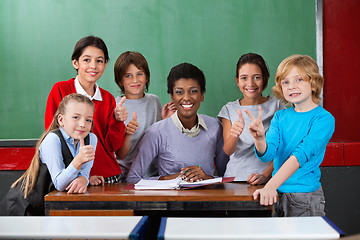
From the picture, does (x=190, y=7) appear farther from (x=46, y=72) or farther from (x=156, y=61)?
(x=46, y=72)

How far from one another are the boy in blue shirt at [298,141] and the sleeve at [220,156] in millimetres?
450

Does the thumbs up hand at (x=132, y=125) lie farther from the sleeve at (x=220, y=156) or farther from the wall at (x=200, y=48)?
the wall at (x=200, y=48)

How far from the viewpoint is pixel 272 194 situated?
155 cm

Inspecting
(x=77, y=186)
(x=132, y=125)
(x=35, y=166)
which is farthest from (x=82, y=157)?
(x=132, y=125)

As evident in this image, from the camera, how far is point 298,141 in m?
1.81

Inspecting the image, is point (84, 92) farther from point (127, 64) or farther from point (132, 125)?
point (127, 64)

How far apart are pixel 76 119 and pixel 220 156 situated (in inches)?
35.7

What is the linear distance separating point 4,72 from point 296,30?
7.40ft

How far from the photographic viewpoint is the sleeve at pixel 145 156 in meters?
2.19

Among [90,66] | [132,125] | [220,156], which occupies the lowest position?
[220,156]

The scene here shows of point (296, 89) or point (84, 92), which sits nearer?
point (296, 89)

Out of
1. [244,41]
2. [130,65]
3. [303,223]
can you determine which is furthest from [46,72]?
[303,223]

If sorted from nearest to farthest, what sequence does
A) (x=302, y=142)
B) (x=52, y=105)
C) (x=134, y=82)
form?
(x=302, y=142) < (x=52, y=105) < (x=134, y=82)

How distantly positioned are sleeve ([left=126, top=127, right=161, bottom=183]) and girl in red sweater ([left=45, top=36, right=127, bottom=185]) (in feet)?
0.38
